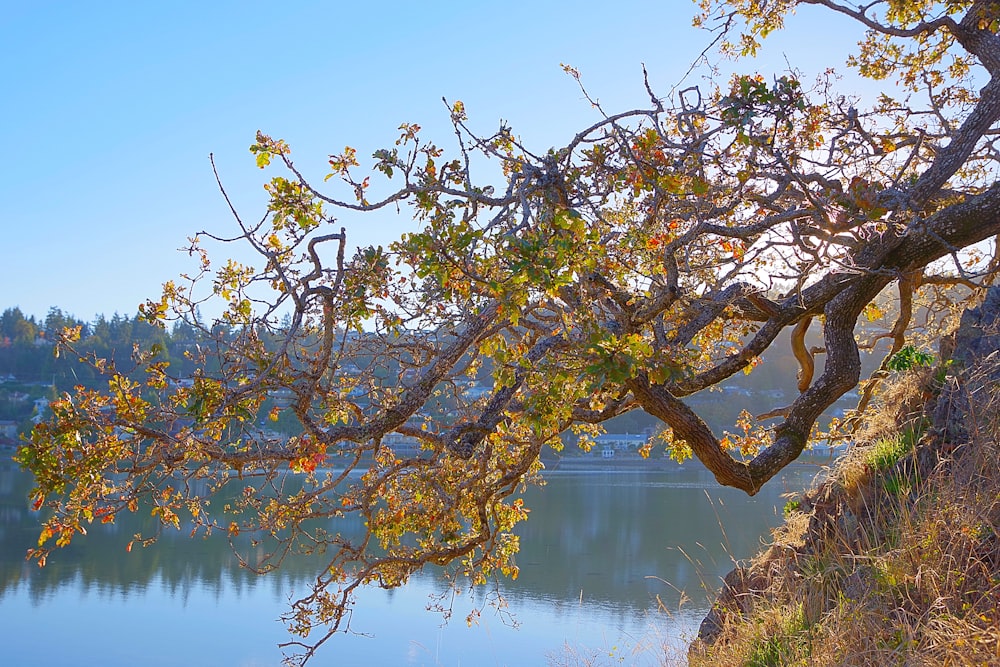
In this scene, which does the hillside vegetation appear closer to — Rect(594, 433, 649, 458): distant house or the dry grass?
the dry grass

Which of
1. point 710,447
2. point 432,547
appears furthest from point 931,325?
point 432,547

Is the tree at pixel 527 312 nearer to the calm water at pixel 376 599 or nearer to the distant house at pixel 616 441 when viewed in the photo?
the calm water at pixel 376 599

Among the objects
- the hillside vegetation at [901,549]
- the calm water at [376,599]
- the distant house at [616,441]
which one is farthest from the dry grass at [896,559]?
the distant house at [616,441]

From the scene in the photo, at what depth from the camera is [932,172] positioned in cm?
470

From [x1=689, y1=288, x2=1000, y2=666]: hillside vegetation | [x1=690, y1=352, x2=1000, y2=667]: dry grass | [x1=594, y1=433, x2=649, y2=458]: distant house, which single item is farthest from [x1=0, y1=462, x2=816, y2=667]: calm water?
[x1=594, y1=433, x2=649, y2=458]: distant house

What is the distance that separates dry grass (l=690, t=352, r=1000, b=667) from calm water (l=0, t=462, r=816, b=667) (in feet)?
5.92

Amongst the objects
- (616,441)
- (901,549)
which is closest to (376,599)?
(901,549)

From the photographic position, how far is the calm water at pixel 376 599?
12.5 m

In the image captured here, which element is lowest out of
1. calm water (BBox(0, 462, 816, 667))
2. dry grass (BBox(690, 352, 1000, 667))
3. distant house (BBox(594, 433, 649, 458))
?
calm water (BBox(0, 462, 816, 667))

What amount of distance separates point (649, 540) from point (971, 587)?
15.7 m

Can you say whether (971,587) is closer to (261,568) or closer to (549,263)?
(549,263)

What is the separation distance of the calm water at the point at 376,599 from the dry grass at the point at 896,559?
1.80 m

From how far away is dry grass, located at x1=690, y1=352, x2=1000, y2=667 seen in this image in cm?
359

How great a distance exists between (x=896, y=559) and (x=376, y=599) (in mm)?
12398
